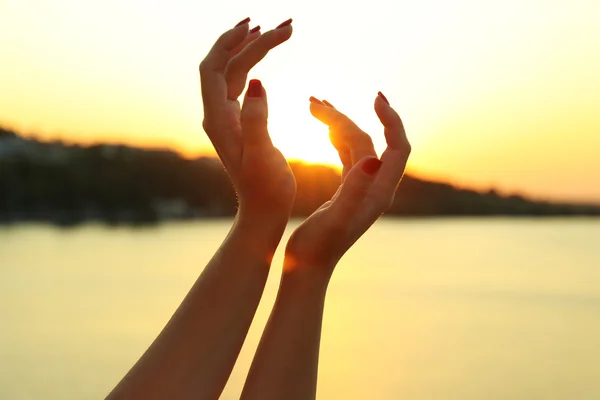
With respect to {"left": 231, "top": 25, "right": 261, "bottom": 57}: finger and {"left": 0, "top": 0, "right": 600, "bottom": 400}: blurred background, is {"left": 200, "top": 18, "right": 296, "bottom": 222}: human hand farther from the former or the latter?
{"left": 0, "top": 0, "right": 600, "bottom": 400}: blurred background

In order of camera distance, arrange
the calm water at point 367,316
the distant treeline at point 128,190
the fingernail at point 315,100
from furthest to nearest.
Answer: the distant treeline at point 128,190 < the calm water at point 367,316 < the fingernail at point 315,100

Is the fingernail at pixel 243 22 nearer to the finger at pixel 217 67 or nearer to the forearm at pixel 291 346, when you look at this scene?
the finger at pixel 217 67

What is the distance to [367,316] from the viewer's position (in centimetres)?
246

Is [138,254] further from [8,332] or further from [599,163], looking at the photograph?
[599,163]

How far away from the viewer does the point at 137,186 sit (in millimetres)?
2865

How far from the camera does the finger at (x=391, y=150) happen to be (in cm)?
69

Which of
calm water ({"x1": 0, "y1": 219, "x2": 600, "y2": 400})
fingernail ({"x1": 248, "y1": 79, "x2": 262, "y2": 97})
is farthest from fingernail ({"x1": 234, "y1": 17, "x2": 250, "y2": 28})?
calm water ({"x1": 0, "y1": 219, "x2": 600, "y2": 400})

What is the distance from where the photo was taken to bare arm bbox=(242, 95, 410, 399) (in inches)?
22.2

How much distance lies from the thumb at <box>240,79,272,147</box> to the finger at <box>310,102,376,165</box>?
11cm

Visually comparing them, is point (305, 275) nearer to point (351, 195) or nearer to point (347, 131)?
point (351, 195)

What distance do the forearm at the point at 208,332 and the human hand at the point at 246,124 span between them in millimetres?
47

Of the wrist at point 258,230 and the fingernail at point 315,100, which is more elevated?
the fingernail at point 315,100

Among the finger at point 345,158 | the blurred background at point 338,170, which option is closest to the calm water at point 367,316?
the blurred background at point 338,170

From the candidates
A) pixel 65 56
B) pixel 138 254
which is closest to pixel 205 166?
pixel 65 56
